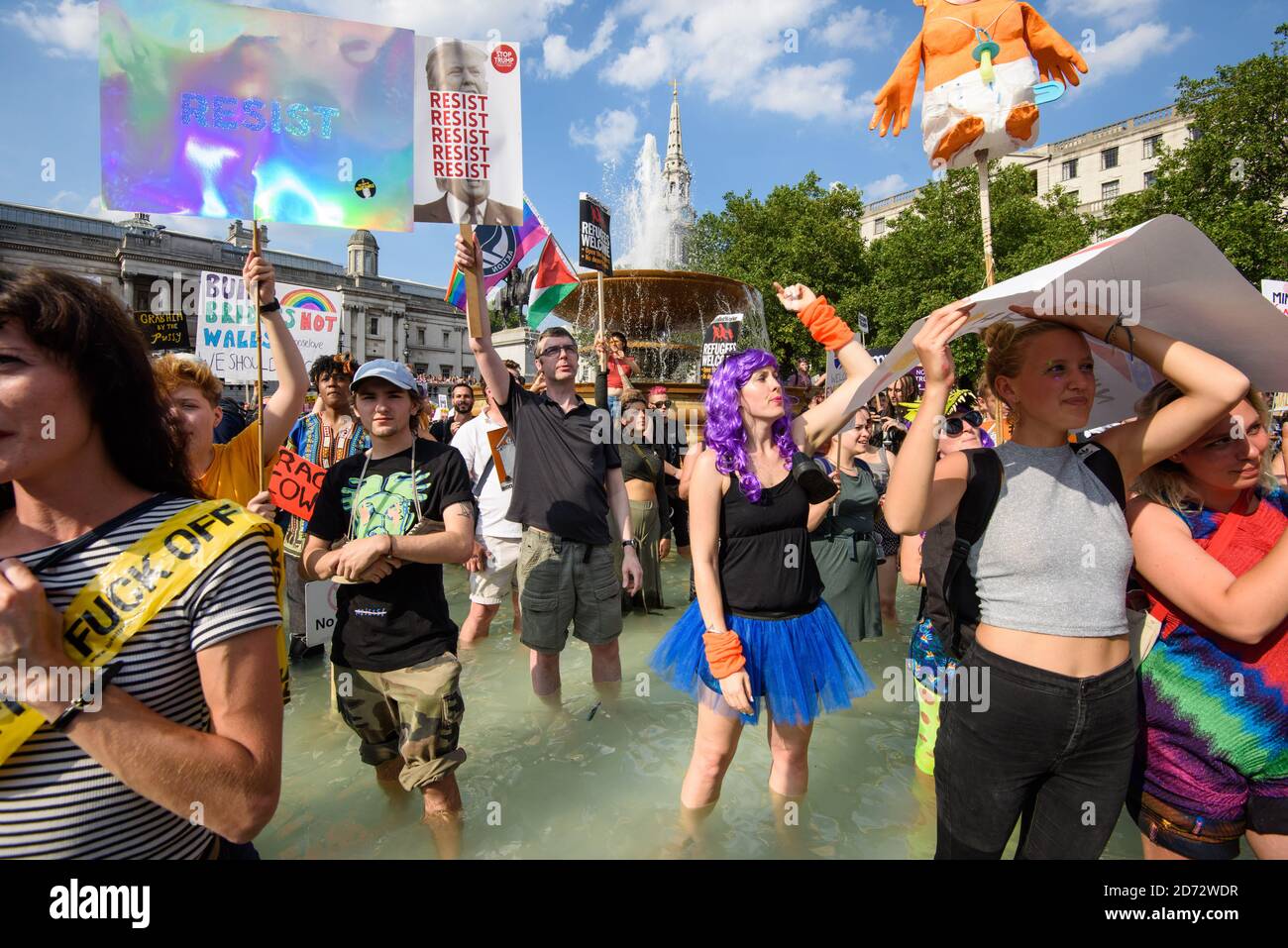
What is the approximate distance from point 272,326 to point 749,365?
2.06 metres

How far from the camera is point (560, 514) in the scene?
4203mm

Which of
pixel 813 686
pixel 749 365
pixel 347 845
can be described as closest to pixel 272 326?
pixel 749 365

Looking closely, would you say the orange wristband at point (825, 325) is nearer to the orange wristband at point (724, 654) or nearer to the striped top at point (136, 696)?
the orange wristband at point (724, 654)

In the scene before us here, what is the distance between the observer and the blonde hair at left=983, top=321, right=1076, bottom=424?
1.99m

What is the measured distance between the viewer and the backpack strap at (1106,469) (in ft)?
6.61

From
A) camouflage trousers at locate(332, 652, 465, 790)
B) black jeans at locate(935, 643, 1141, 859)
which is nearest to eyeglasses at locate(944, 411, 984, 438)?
black jeans at locate(935, 643, 1141, 859)

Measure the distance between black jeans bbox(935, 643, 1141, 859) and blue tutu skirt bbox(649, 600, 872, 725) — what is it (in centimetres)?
86

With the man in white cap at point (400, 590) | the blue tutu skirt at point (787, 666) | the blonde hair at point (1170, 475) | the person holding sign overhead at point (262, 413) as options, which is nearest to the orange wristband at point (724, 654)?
the blue tutu skirt at point (787, 666)

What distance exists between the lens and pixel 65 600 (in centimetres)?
121

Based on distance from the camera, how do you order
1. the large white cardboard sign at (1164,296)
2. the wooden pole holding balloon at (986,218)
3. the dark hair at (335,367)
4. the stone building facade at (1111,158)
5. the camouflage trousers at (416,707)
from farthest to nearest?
1. the stone building facade at (1111,158)
2. the dark hair at (335,367)
3. the camouflage trousers at (416,707)
4. the wooden pole holding balloon at (986,218)
5. the large white cardboard sign at (1164,296)

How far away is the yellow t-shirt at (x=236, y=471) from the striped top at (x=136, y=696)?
1.90 m

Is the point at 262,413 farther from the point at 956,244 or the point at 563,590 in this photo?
the point at 956,244

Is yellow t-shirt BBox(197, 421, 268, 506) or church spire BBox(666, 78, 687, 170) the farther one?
church spire BBox(666, 78, 687, 170)

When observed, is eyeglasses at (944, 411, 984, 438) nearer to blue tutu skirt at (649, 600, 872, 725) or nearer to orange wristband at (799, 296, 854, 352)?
orange wristband at (799, 296, 854, 352)
